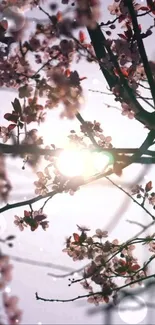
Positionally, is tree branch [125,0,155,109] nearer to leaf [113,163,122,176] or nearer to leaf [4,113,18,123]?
leaf [113,163,122,176]

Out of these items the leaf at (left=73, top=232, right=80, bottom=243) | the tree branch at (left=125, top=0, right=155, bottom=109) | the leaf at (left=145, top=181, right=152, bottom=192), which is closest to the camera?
the tree branch at (left=125, top=0, right=155, bottom=109)

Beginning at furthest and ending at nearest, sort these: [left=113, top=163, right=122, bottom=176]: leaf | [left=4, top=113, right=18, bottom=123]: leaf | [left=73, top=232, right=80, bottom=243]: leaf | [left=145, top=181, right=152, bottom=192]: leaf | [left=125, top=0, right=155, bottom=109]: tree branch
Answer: [left=145, top=181, right=152, bottom=192]: leaf, [left=73, top=232, right=80, bottom=243]: leaf, [left=4, top=113, right=18, bottom=123]: leaf, [left=113, top=163, right=122, bottom=176]: leaf, [left=125, top=0, right=155, bottom=109]: tree branch

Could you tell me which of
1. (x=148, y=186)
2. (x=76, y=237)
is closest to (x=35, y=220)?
(x=76, y=237)

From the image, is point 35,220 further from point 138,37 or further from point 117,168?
point 138,37

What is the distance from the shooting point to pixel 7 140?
5043 mm

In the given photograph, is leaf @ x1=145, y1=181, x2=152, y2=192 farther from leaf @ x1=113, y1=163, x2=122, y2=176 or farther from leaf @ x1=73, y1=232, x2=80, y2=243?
leaf @ x1=113, y1=163, x2=122, y2=176

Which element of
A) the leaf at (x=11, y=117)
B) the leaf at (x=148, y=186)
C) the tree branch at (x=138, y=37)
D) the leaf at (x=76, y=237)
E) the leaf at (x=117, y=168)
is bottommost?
the leaf at (x=117, y=168)

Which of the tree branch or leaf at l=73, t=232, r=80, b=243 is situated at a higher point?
the tree branch

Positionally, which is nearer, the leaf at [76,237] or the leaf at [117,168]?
the leaf at [117,168]

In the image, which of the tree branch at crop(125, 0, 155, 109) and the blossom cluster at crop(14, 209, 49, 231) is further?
the blossom cluster at crop(14, 209, 49, 231)

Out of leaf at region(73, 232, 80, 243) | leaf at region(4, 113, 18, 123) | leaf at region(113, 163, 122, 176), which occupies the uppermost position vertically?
leaf at region(4, 113, 18, 123)

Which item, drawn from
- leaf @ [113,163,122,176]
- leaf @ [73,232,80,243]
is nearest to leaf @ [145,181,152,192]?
leaf @ [73,232,80,243]

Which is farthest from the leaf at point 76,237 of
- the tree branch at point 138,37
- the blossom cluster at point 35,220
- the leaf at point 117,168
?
the tree branch at point 138,37

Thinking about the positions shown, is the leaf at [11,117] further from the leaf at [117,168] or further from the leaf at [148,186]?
the leaf at [148,186]
